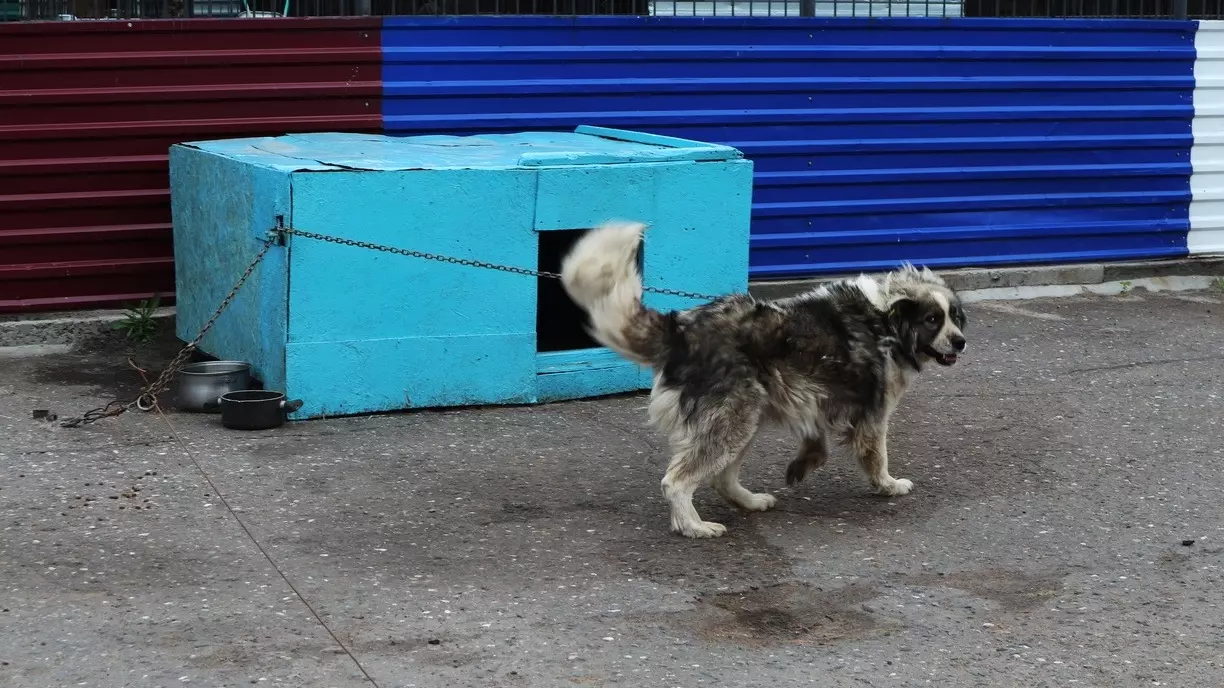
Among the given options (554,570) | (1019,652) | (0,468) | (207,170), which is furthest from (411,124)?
(1019,652)

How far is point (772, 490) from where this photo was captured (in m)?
7.00

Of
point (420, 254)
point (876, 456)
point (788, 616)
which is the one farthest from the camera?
point (420, 254)

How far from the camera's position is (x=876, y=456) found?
6.71m

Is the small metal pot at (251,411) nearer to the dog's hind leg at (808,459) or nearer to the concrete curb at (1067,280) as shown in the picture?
the dog's hind leg at (808,459)

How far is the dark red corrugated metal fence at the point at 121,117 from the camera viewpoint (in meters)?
9.13

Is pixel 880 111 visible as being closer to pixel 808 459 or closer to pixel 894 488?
pixel 894 488

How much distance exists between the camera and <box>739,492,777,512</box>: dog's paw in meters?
6.62

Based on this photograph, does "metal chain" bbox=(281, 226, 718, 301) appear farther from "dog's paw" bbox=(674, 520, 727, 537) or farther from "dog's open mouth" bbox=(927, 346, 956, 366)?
"dog's open mouth" bbox=(927, 346, 956, 366)

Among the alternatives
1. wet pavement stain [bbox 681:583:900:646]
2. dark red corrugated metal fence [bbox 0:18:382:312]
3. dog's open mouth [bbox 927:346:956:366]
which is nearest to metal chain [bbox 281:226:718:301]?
dog's open mouth [bbox 927:346:956:366]

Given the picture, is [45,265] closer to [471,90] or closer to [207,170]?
[207,170]

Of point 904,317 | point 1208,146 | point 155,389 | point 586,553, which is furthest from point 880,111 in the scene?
point 586,553

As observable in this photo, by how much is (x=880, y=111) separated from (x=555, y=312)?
3.22 m

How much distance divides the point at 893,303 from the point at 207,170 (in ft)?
13.6

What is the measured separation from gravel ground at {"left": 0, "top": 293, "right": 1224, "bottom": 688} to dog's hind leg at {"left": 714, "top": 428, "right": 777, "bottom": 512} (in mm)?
61
